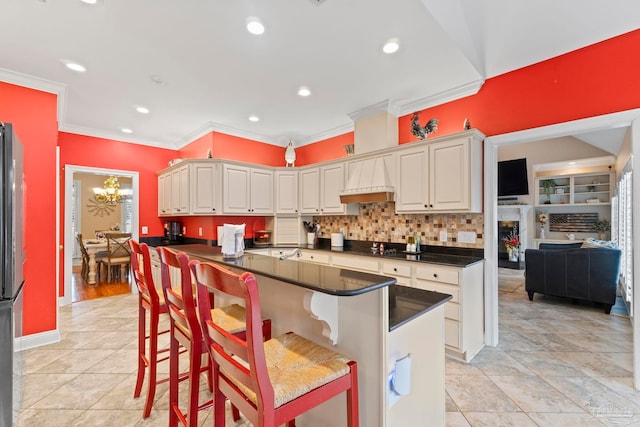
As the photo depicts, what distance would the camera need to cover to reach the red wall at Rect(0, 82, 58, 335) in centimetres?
284

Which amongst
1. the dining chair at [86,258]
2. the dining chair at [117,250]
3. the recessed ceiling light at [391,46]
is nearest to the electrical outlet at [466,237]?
the recessed ceiling light at [391,46]

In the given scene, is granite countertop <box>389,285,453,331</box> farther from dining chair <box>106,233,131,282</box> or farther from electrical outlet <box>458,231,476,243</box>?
dining chair <box>106,233,131,282</box>

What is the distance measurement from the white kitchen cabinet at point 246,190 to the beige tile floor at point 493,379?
2020 mm

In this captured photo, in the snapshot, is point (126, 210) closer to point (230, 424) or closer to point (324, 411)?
point (230, 424)

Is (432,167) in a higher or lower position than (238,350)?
higher

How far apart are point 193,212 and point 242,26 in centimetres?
282

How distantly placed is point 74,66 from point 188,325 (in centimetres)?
292

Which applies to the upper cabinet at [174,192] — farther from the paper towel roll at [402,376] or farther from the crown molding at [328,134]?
the paper towel roll at [402,376]

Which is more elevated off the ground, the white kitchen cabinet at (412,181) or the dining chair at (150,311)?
the white kitchen cabinet at (412,181)

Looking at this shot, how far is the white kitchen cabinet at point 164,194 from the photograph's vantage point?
476cm

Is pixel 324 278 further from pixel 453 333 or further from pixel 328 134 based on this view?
pixel 328 134

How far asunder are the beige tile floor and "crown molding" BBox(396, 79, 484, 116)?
2780mm

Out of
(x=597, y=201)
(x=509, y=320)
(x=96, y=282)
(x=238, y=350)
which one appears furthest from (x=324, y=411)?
(x=597, y=201)

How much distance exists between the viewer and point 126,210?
8234 mm
